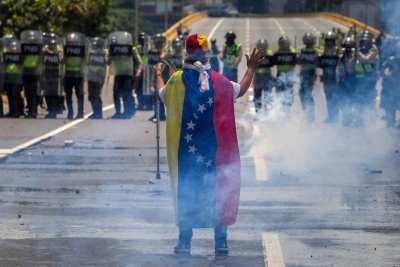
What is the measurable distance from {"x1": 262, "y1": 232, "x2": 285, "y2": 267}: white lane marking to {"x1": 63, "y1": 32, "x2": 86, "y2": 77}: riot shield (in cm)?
1420

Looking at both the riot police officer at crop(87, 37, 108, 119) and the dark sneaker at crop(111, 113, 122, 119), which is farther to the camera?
the dark sneaker at crop(111, 113, 122, 119)

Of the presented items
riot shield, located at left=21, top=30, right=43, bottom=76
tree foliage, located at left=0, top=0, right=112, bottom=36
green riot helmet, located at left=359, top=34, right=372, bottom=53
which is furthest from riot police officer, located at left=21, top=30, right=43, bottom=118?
tree foliage, located at left=0, top=0, right=112, bottom=36

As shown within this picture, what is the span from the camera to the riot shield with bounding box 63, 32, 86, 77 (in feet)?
76.3

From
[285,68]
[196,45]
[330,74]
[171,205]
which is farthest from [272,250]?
[330,74]

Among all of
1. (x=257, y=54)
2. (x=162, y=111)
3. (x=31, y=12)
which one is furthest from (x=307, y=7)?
(x=31, y=12)

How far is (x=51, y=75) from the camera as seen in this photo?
78.0 feet

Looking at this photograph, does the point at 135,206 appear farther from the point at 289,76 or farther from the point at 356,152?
the point at 289,76

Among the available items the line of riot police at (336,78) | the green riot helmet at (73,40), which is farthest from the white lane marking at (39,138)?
the line of riot police at (336,78)

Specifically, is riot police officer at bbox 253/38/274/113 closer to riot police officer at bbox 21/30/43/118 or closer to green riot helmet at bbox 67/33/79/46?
green riot helmet at bbox 67/33/79/46

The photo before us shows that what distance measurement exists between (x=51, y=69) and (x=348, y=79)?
6.21 m

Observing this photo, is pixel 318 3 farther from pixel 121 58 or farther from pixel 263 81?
pixel 121 58

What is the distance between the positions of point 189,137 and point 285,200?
10.6 ft

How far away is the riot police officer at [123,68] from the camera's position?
77.2ft

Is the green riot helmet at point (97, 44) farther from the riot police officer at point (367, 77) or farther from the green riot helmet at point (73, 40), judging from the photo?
the riot police officer at point (367, 77)
